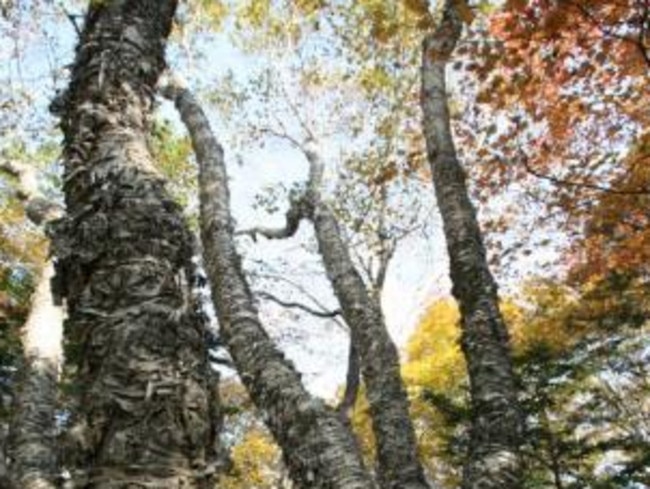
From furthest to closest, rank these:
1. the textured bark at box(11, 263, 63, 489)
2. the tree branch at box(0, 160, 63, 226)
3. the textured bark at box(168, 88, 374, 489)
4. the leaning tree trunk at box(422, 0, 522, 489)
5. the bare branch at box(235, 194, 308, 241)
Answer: the bare branch at box(235, 194, 308, 241), the tree branch at box(0, 160, 63, 226), the textured bark at box(11, 263, 63, 489), the leaning tree trunk at box(422, 0, 522, 489), the textured bark at box(168, 88, 374, 489)

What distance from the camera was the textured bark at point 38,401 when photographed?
7055 millimetres

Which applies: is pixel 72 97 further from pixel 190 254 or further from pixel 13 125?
pixel 13 125

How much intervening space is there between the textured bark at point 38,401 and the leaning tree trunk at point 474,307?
3419mm

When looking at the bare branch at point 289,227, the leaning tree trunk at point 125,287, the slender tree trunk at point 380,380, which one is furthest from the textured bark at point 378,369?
the leaning tree trunk at point 125,287

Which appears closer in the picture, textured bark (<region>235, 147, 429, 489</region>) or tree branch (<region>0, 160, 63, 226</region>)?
textured bark (<region>235, 147, 429, 489</region>)

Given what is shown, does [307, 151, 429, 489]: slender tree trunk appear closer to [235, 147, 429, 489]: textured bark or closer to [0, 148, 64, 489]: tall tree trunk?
[235, 147, 429, 489]: textured bark

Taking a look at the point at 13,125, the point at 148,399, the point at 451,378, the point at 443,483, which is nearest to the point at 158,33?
the point at 148,399

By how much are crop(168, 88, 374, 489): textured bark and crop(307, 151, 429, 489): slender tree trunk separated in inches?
58.8

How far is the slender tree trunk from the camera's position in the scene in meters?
6.30

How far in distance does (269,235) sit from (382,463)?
218 inches

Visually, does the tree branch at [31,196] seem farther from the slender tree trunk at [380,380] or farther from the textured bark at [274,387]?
the slender tree trunk at [380,380]

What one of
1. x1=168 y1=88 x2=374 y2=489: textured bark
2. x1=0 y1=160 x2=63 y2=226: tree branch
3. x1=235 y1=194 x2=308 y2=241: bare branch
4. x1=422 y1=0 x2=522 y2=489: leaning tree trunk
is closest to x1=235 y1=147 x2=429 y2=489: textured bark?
x1=235 y1=194 x2=308 y2=241: bare branch

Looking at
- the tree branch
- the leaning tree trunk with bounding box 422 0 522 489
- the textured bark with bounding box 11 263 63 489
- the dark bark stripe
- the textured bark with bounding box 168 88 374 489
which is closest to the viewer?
the textured bark with bounding box 168 88 374 489

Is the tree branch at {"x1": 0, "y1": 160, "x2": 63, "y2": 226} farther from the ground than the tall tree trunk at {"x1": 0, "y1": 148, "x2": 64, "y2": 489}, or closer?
farther from the ground
